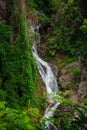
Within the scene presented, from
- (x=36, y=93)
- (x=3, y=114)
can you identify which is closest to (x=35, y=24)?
(x=36, y=93)

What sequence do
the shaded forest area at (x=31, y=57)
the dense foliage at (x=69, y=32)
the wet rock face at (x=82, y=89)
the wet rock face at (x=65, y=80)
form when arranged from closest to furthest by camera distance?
1. the shaded forest area at (x=31, y=57)
2. the wet rock face at (x=82, y=89)
3. the wet rock face at (x=65, y=80)
4. the dense foliage at (x=69, y=32)

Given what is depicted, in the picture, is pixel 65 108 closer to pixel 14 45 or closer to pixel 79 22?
pixel 14 45

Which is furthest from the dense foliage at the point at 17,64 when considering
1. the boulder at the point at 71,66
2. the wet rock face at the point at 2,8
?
the boulder at the point at 71,66

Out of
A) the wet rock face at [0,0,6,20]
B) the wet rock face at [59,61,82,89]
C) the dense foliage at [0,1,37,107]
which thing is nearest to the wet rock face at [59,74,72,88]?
the wet rock face at [59,61,82,89]

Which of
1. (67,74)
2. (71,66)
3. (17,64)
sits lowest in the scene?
(67,74)

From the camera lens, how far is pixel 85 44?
19.4 meters

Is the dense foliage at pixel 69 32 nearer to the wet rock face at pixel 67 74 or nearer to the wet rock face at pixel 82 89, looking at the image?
the wet rock face at pixel 67 74

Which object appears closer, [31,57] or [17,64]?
[17,64]

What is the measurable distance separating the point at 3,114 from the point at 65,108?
35.2ft

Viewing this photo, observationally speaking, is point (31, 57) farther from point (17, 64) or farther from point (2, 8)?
point (2, 8)

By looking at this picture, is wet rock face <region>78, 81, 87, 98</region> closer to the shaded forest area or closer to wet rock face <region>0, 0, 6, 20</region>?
the shaded forest area

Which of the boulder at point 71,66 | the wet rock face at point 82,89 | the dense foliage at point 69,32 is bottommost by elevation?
the wet rock face at point 82,89

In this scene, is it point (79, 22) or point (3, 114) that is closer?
point (3, 114)

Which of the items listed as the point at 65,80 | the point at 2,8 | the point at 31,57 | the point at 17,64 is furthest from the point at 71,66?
the point at 2,8
